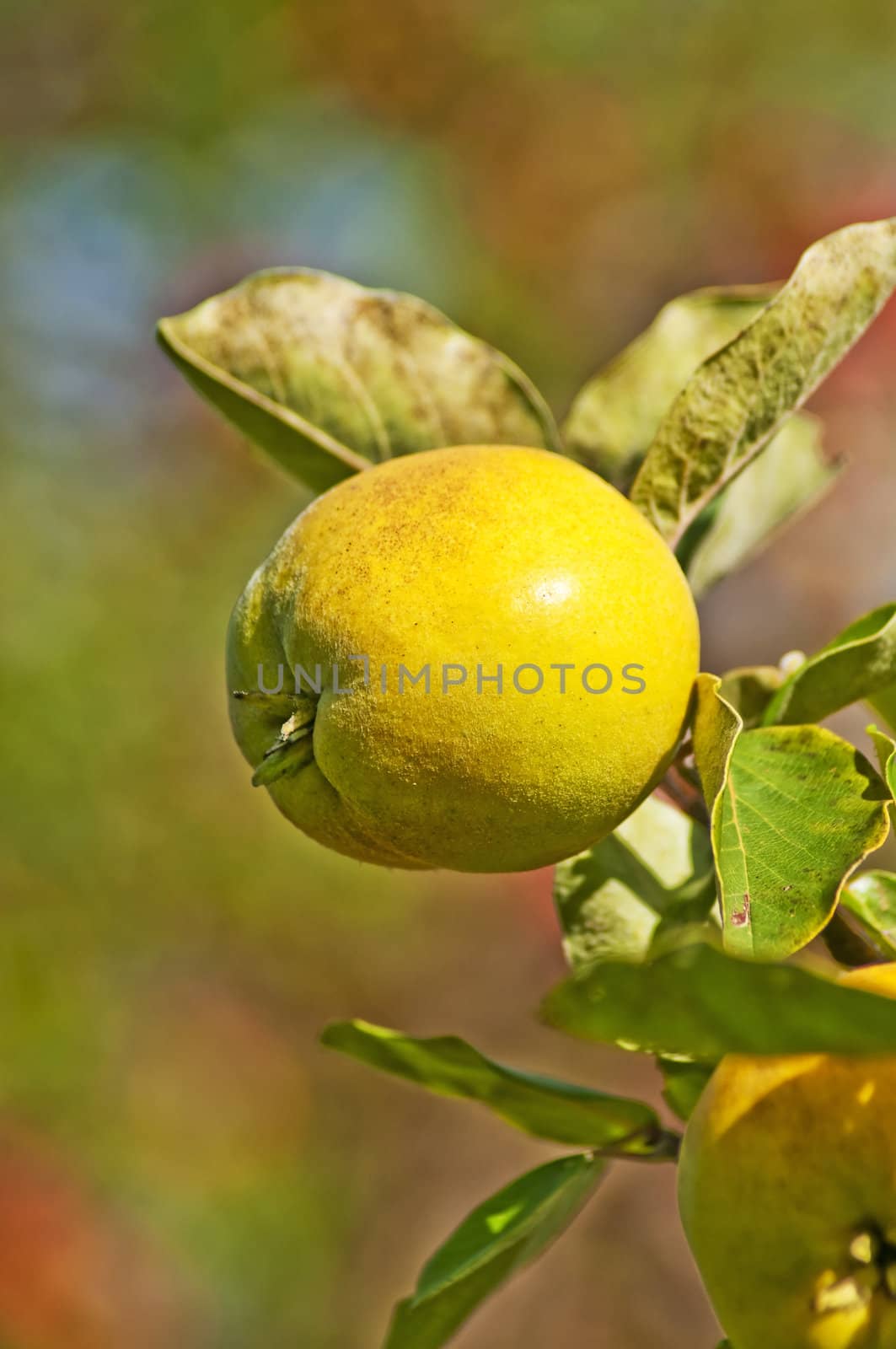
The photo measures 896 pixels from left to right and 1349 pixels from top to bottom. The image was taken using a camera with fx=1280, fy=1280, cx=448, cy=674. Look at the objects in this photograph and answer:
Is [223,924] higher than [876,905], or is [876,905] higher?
[876,905]

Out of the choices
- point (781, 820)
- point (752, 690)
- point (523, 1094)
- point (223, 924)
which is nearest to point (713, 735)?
point (781, 820)

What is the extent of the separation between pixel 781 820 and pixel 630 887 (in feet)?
0.89

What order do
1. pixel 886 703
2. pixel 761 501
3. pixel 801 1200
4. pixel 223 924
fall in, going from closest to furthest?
pixel 801 1200
pixel 886 703
pixel 761 501
pixel 223 924

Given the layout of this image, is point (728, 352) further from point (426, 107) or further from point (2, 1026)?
point (426, 107)

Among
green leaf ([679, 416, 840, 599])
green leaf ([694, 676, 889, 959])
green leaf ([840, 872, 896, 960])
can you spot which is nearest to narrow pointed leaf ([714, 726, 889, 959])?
green leaf ([694, 676, 889, 959])

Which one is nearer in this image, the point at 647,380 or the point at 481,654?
the point at 481,654

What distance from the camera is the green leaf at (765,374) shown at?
77 centimetres

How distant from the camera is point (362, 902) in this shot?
132 inches

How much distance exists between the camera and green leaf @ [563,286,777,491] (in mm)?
915

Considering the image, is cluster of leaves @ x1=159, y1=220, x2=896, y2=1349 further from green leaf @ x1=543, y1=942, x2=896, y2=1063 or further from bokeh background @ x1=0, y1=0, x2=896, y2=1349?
bokeh background @ x1=0, y1=0, x2=896, y2=1349

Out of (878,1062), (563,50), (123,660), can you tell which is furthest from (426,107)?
(878,1062)

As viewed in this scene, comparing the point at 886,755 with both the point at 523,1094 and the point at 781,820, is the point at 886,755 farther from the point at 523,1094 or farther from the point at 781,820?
the point at 523,1094

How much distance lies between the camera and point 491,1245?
81 cm

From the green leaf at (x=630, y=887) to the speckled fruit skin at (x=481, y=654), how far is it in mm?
197
